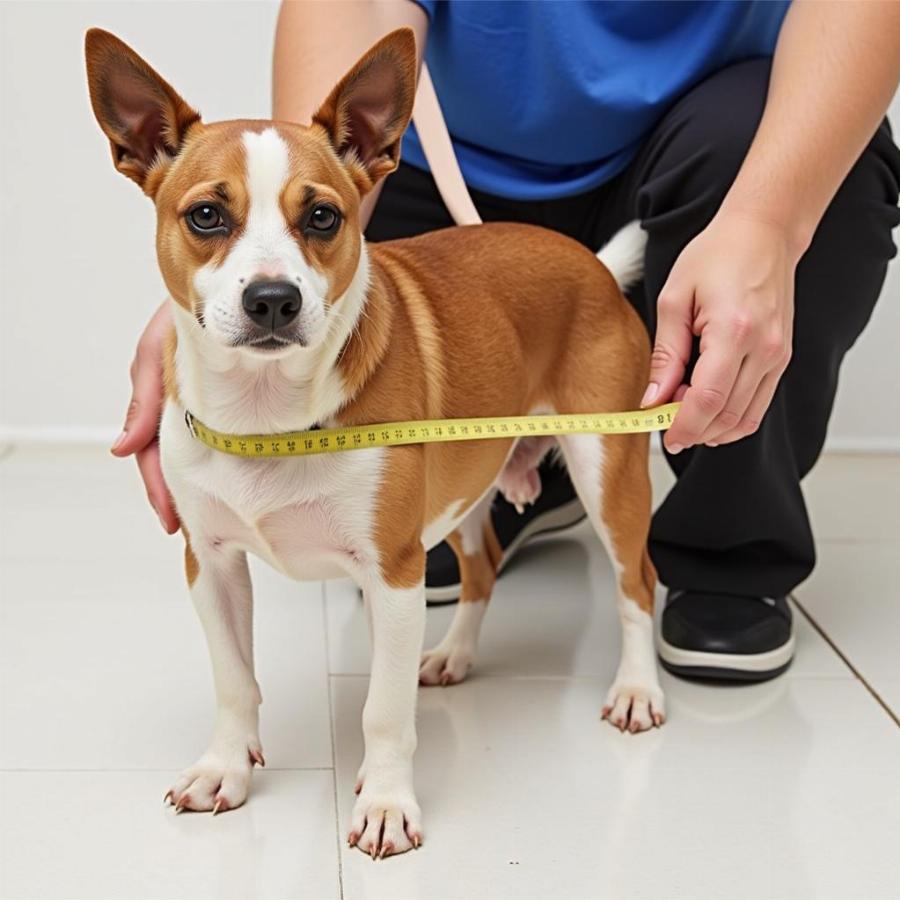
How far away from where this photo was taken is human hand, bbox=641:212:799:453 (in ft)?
5.20

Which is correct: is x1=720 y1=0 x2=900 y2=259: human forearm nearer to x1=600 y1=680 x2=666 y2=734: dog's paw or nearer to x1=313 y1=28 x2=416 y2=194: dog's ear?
x1=313 y1=28 x2=416 y2=194: dog's ear

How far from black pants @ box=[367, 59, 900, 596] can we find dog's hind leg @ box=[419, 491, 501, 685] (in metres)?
0.27

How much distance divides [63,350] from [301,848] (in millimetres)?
1896

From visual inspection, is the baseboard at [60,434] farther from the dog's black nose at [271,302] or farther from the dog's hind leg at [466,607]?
the dog's black nose at [271,302]

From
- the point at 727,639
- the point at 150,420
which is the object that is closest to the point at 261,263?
the point at 150,420

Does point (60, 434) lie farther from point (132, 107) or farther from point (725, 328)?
point (725, 328)

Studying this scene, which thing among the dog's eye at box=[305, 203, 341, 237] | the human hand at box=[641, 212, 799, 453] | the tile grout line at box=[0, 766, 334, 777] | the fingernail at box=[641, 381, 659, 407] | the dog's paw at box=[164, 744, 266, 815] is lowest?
the tile grout line at box=[0, 766, 334, 777]

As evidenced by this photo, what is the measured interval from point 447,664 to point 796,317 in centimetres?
70

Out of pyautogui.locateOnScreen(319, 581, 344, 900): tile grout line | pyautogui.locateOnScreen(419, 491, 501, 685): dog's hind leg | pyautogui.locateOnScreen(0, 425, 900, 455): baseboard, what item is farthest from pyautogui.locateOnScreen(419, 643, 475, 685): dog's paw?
pyautogui.locateOnScreen(0, 425, 900, 455): baseboard

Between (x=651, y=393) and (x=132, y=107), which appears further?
(x=651, y=393)

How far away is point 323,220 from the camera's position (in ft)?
4.84

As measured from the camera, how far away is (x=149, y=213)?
3203 millimetres

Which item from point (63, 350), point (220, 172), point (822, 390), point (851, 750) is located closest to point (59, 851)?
point (220, 172)

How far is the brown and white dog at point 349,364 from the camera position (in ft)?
4.74
